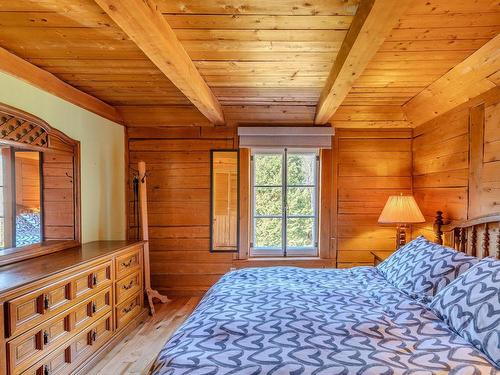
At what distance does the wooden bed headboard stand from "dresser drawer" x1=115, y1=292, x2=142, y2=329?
112 inches

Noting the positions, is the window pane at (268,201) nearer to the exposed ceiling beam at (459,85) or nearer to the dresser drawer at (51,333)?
the exposed ceiling beam at (459,85)

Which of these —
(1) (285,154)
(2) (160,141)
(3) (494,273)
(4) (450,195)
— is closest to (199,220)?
(2) (160,141)

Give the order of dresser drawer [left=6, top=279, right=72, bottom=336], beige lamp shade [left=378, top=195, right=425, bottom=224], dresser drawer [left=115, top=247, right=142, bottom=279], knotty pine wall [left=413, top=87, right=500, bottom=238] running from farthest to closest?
1. beige lamp shade [left=378, top=195, right=425, bottom=224]
2. dresser drawer [left=115, top=247, right=142, bottom=279]
3. knotty pine wall [left=413, top=87, right=500, bottom=238]
4. dresser drawer [left=6, top=279, right=72, bottom=336]

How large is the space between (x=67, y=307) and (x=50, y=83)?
1.73 m

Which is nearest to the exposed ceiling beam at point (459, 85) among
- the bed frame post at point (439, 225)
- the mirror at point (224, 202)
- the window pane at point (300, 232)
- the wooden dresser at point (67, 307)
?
the bed frame post at point (439, 225)

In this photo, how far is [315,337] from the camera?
1.29 meters

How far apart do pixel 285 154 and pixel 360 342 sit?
2608mm

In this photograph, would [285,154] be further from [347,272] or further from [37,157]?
[37,157]

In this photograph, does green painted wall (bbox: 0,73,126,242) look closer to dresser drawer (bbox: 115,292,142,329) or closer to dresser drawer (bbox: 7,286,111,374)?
dresser drawer (bbox: 115,292,142,329)

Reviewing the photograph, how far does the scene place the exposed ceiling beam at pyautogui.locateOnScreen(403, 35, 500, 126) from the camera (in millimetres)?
2057

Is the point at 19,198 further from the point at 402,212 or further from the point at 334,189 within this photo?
the point at 402,212

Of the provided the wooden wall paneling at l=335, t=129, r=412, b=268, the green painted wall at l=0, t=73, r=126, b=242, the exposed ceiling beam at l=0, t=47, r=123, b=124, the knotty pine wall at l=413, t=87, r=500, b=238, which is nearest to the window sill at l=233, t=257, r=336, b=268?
the wooden wall paneling at l=335, t=129, r=412, b=268

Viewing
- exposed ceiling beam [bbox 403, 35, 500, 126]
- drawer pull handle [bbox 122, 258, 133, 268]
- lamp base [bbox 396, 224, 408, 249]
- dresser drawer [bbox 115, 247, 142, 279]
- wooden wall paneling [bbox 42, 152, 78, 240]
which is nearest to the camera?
exposed ceiling beam [bbox 403, 35, 500, 126]

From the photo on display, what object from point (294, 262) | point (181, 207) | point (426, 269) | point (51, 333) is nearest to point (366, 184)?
point (294, 262)
